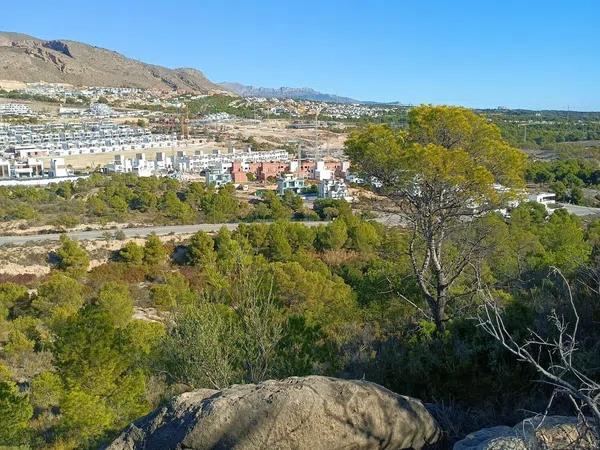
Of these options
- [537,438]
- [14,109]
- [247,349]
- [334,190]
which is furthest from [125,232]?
[14,109]

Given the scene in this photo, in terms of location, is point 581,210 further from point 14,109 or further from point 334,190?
point 14,109

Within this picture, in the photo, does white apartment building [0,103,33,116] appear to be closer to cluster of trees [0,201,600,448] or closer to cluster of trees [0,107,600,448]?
cluster of trees [0,201,600,448]

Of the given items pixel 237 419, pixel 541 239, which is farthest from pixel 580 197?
pixel 237 419

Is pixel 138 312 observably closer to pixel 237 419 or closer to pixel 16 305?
pixel 16 305

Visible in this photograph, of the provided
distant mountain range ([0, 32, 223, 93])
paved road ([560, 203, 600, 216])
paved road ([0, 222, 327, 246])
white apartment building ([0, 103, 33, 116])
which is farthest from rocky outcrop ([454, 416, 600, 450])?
distant mountain range ([0, 32, 223, 93])

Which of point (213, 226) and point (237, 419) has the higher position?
point (237, 419)

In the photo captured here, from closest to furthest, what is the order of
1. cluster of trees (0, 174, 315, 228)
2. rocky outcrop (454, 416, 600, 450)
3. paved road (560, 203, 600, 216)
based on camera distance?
rocky outcrop (454, 416, 600, 450)
cluster of trees (0, 174, 315, 228)
paved road (560, 203, 600, 216)
